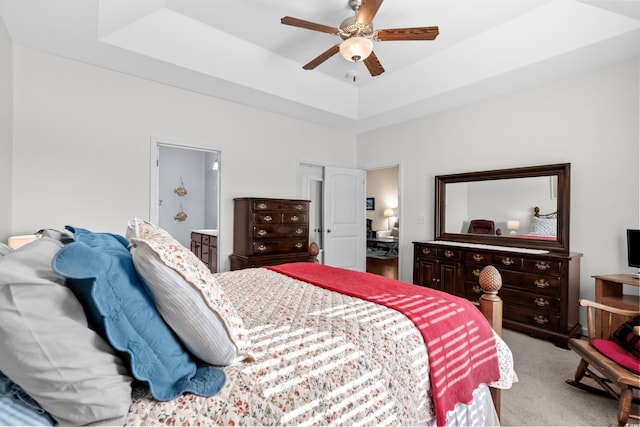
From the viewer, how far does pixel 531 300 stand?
10.1 ft

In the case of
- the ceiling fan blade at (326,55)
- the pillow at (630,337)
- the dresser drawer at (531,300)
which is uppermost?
the ceiling fan blade at (326,55)

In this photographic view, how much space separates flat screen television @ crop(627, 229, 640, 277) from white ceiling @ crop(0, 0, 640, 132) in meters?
1.68

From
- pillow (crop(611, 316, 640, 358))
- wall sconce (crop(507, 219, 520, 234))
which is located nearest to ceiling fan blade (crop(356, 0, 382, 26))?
pillow (crop(611, 316, 640, 358))

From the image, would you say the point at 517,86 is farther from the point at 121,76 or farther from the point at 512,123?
the point at 121,76

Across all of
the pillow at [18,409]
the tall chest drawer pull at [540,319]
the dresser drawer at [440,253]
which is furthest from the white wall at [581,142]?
the pillow at [18,409]

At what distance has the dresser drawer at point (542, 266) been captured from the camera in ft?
9.64

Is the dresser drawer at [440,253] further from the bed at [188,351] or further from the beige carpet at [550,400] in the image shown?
the bed at [188,351]

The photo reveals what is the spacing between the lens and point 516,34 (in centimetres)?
304

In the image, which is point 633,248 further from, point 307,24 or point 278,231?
point 278,231

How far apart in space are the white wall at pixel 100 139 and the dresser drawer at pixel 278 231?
0.53 metres

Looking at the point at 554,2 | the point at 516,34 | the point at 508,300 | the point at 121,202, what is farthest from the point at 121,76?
the point at 508,300

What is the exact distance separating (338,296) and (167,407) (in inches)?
41.1

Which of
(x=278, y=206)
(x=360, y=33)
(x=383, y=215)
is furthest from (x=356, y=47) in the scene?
(x=383, y=215)

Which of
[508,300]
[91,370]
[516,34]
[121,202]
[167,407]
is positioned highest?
[516,34]
